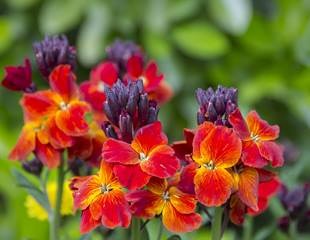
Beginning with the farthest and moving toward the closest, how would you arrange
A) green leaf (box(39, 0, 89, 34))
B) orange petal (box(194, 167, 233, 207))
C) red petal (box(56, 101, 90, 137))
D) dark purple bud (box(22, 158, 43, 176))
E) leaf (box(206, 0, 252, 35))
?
green leaf (box(39, 0, 89, 34)) < leaf (box(206, 0, 252, 35)) < dark purple bud (box(22, 158, 43, 176)) < red petal (box(56, 101, 90, 137)) < orange petal (box(194, 167, 233, 207))

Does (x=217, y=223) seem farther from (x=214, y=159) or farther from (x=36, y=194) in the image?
(x=36, y=194)

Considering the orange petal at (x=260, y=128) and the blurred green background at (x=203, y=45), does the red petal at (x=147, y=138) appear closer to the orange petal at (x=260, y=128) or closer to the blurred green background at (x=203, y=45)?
the orange petal at (x=260, y=128)

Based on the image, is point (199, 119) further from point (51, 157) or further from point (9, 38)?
point (9, 38)

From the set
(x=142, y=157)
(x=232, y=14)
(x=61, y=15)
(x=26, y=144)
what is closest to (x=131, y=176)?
(x=142, y=157)

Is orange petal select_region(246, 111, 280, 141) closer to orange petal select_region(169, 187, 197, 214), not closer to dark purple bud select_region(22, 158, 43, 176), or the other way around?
orange petal select_region(169, 187, 197, 214)

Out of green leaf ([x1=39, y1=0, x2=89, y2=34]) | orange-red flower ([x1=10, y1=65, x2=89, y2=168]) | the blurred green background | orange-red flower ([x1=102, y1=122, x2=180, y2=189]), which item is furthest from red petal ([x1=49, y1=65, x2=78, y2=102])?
green leaf ([x1=39, y1=0, x2=89, y2=34])
